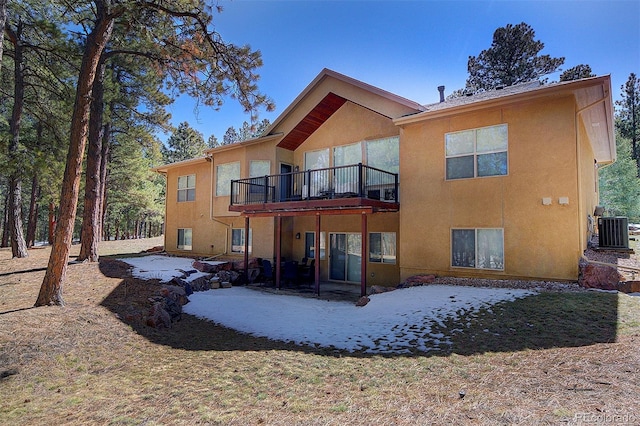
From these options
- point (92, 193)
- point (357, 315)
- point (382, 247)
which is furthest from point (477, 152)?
point (92, 193)

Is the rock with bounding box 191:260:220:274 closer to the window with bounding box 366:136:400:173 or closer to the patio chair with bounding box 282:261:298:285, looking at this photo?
the patio chair with bounding box 282:261:298:285

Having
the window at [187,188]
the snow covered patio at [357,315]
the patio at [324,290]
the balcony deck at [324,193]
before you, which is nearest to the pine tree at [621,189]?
the balcony deck at [324,193]

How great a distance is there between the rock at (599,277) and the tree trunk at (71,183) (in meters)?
11.8

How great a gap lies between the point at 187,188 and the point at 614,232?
18504 mm

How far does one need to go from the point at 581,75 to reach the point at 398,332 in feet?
89.4

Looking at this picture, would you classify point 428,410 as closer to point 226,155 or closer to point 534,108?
point 534,108

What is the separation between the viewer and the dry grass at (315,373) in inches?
137

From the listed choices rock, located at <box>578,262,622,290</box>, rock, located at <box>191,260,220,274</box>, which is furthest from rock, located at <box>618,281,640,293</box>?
rock, located at <box>191,260,220,274</box>

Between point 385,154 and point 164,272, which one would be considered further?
point 385,154

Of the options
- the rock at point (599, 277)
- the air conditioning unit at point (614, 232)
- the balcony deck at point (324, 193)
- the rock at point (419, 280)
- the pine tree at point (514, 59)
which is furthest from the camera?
the pine tree at point (514, 59)

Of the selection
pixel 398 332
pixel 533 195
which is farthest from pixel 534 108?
pixel 398 332

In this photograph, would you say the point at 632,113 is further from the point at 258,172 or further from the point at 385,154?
the point at 258,172

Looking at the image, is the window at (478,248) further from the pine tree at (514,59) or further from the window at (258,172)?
the pine tree at (514,59)

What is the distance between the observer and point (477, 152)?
396 inches
